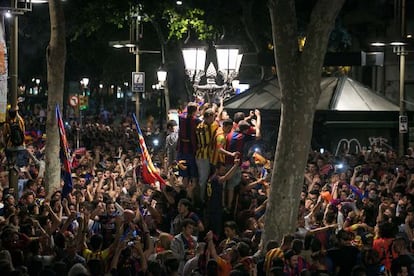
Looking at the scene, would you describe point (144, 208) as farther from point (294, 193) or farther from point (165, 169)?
point (165, 169)

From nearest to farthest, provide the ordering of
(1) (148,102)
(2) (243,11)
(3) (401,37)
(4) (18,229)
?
(4) (18,229) → (3) (401,37) → (2) (243,11) → (1) (148,102)

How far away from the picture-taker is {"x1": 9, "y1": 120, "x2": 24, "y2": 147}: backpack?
1723cm

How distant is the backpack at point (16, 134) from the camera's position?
1723 centimetres

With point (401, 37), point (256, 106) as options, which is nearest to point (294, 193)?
point (401, 37)

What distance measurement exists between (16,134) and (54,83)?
274 centimetres

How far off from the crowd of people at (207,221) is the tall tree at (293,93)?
528 millimetres

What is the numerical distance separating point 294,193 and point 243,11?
26.2m

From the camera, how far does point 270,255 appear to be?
10758mm

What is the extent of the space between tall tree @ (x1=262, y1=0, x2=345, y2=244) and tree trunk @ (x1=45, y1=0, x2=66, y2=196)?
8080mm

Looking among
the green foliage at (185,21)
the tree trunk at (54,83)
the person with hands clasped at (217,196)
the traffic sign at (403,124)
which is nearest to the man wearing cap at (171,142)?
the tree trunk at (54,83)

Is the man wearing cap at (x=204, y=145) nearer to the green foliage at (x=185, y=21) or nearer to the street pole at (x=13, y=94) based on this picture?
the street pole at (x=13, y=94)

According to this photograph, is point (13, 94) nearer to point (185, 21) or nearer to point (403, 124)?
point (403, 124)

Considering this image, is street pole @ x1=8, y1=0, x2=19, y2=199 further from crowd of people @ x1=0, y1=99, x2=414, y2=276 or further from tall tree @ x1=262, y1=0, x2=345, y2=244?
tall tree @ x1=262, y1=0, x2=345, y2=244

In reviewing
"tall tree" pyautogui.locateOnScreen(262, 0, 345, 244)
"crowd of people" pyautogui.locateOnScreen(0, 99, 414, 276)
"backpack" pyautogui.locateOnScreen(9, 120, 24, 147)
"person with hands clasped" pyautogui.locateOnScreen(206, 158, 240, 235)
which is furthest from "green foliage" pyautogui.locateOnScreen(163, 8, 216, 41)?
"tall tree" pyautogui.locateOnScreen(262, 0, 345, 244)
